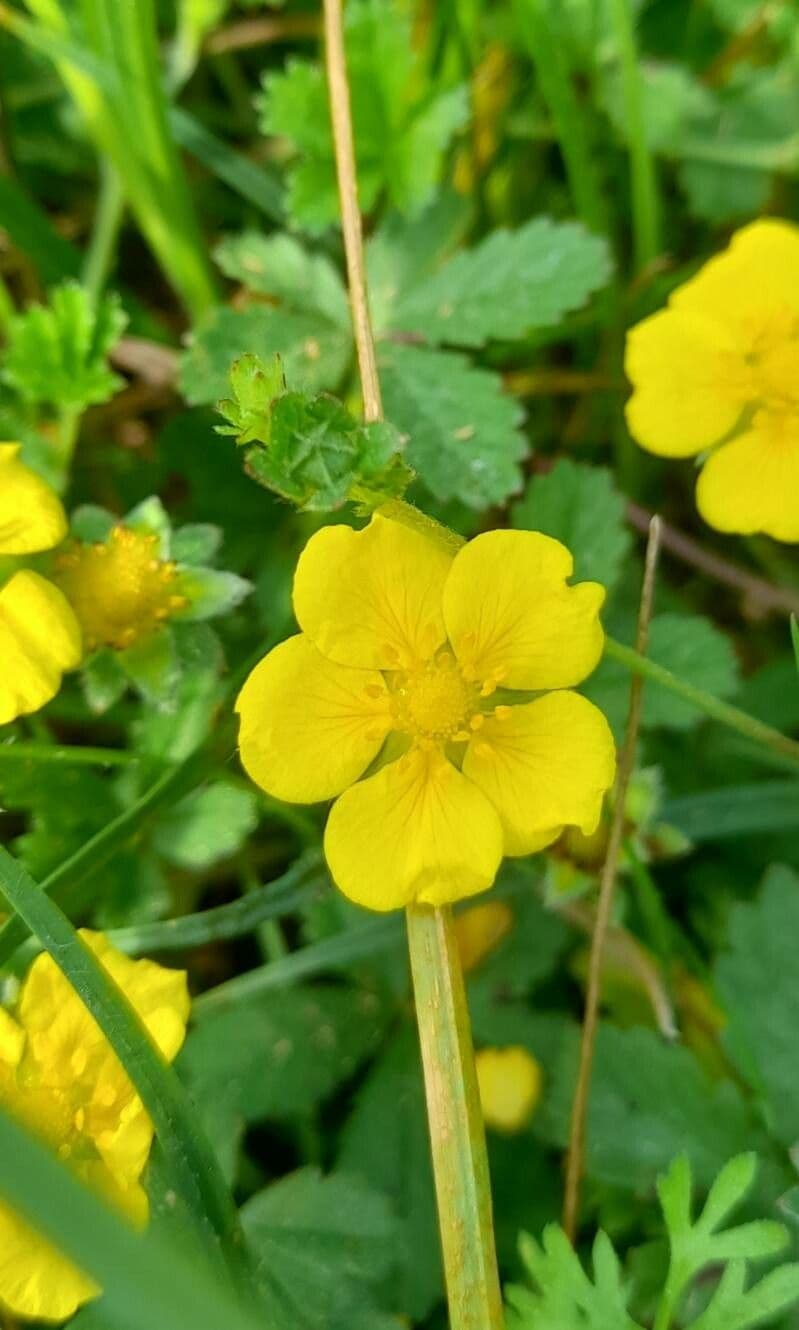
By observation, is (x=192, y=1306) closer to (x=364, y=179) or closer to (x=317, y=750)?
(x=317, y=750)

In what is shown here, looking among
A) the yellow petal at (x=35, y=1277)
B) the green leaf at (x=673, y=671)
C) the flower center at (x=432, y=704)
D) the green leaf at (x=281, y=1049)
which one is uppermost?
the flower center at (x=432, y=704)

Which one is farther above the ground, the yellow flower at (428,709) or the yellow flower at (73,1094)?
the yellow flower at (428,709)

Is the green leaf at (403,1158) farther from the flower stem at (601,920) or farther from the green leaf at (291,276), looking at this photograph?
the green leaf at (291,276)

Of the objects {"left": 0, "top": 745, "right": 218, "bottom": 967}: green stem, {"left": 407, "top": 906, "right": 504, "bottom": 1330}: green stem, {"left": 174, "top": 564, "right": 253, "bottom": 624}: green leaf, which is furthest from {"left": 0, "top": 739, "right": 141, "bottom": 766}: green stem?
{"left": 407, "top": 906, "right": 504, "bottom": 1330}: green stem

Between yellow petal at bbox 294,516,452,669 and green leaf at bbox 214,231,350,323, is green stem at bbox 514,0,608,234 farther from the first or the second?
yellow petal at bbox 294,516,452,669

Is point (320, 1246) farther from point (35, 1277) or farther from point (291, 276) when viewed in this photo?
point (291, 276)

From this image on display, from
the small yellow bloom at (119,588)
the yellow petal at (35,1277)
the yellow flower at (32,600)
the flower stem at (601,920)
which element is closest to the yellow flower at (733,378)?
the flower stem at (601,920)

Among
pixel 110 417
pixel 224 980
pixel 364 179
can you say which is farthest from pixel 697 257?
pixel 224 980
